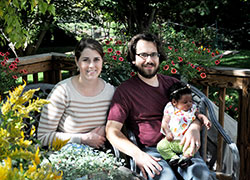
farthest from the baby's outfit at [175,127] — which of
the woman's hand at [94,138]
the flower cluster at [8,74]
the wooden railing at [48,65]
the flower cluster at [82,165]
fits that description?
the flower cluster at [8,74]

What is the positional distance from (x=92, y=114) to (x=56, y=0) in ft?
14.6

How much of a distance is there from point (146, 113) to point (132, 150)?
0.33 meters

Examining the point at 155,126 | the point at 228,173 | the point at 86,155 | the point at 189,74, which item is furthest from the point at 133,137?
the point at 228,173

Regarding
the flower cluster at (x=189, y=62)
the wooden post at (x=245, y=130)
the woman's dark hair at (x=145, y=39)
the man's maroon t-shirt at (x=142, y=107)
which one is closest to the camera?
the man's maroon t-shirt at (x=142, y=107)

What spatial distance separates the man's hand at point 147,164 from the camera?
1995mm

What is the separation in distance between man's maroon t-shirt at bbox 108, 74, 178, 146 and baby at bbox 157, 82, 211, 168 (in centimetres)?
9

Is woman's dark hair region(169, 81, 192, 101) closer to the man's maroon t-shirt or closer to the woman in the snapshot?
the man's maroon t-shirt

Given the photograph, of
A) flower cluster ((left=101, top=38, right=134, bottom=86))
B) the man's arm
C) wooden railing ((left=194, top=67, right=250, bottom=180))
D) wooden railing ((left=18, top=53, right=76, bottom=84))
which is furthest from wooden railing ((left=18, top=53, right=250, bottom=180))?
wooden railing ((left=18, top=53, right=76, bottom=84))

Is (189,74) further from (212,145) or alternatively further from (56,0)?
(56,0)

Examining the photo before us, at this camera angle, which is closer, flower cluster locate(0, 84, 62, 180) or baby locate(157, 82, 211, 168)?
flower cluster locate(0, 84, 62, 180)

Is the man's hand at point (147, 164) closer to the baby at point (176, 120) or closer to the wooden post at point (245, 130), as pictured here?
the baby at point (176, 120)

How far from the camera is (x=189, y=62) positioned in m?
2.92

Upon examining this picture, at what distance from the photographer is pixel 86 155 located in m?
1.68

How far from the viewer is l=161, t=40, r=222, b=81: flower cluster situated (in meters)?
2.89
